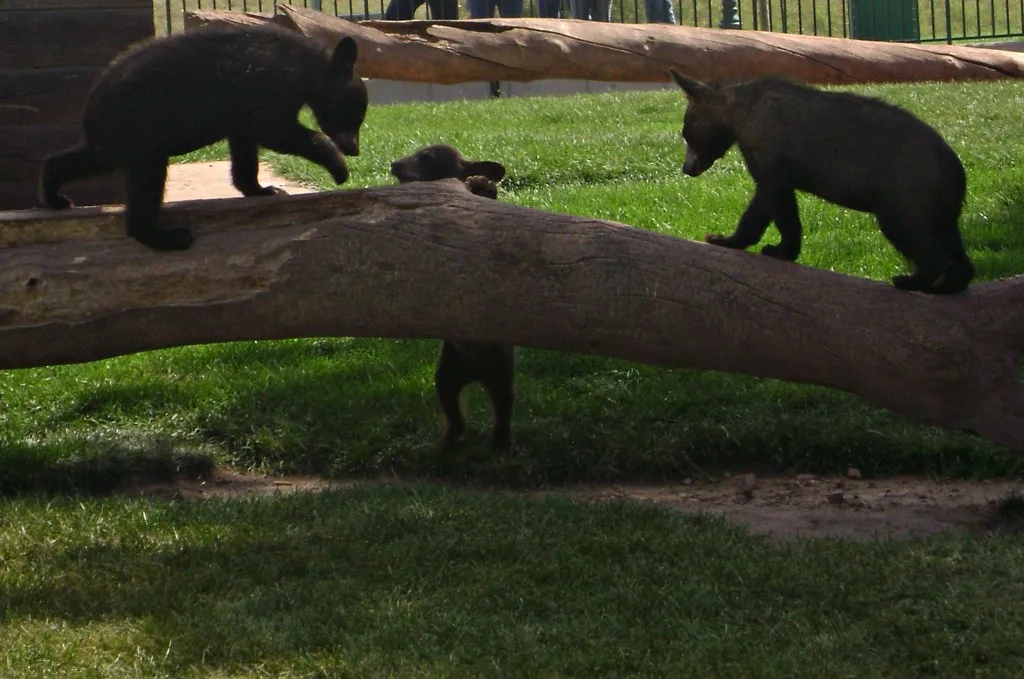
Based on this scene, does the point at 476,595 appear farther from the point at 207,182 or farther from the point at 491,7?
the point at 491,7

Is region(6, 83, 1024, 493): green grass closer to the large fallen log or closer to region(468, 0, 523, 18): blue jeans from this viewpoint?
the large fallen log

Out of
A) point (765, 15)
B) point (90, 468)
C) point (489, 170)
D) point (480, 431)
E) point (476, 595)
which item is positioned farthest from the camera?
point (765, 15)

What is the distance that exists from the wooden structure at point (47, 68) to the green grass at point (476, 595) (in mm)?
4136

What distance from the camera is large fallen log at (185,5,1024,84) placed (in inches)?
599

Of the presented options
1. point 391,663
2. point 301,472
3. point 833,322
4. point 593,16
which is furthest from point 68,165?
point 593,16

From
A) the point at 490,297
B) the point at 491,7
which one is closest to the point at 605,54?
the point at 491,7

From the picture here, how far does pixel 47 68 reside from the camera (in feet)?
32.3

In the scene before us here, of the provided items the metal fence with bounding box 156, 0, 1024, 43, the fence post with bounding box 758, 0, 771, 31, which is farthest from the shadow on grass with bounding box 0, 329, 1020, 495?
the fence post with bounding box 758, 0, 771, 31

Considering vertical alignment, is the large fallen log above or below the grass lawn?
above

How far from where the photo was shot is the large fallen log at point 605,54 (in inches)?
599

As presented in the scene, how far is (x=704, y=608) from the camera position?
17.2ft

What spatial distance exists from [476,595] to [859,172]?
9.00 ft

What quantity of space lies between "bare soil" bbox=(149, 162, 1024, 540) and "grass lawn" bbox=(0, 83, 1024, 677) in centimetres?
15

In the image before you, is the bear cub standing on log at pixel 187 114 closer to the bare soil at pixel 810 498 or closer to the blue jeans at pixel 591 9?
the bare soil at pixel 810 498
